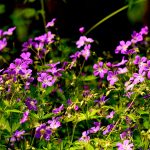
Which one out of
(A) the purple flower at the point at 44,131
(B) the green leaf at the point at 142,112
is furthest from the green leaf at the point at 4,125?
(B) the green leaf at the point at 142,112

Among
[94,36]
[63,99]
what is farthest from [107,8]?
[63,99]

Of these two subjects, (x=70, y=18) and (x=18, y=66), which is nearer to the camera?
(x=18, y=66)

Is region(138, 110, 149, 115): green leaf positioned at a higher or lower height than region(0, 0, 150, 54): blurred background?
lower

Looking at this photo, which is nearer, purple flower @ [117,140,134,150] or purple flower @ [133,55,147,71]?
purple flower @ [117,140,134,150]

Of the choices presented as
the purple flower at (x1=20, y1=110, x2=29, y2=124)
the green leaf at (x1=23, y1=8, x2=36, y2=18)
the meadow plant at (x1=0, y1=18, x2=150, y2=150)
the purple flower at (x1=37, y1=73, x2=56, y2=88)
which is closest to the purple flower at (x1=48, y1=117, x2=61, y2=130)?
the meadow plant at (x1=0, y1=18, x2=150, y2=150)

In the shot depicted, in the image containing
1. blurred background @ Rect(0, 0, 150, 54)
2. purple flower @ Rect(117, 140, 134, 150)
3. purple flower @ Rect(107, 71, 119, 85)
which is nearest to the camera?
purple flower @ Rect(117, 140, 134, 150)

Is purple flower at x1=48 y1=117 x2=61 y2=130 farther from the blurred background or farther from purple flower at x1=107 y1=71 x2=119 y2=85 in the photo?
the blurred background

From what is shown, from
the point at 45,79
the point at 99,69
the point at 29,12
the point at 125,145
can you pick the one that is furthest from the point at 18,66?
the point at 29,12

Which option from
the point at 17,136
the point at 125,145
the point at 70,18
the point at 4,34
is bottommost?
the point at 125,145

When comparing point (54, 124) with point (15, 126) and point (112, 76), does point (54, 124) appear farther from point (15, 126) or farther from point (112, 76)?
point (112, 76)
